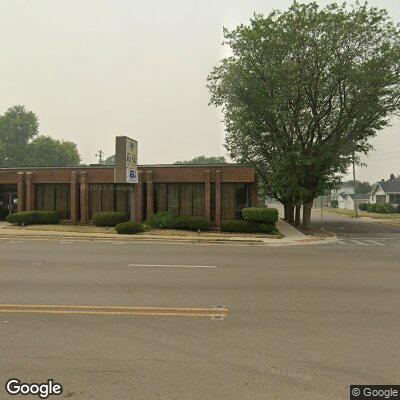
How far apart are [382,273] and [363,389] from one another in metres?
7.55

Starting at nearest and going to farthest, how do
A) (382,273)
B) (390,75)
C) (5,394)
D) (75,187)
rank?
1. (5,394)
2. (382,273)
3. (390,75)
4. (75,187)

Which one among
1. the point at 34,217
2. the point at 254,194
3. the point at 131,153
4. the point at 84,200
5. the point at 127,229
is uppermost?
the point at 131,153

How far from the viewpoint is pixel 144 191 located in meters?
25.3

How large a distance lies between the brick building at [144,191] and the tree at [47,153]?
60.2 meters

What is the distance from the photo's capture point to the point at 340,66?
23141 millimetres

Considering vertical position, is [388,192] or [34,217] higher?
[388,192]

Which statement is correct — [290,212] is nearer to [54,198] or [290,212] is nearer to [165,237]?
[165,237]

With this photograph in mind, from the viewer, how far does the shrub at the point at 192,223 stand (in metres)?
22.3

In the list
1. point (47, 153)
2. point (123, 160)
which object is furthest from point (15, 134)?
point (123, 160)

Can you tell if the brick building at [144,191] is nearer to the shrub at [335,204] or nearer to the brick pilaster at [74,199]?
the brick pilaster at [74,199]

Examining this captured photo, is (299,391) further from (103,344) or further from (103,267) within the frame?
(103,267)

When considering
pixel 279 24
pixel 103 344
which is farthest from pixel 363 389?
pixel 279 24

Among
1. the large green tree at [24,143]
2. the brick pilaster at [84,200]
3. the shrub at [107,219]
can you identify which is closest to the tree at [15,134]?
the large green tree at [24,143]

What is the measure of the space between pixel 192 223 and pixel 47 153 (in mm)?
73316
